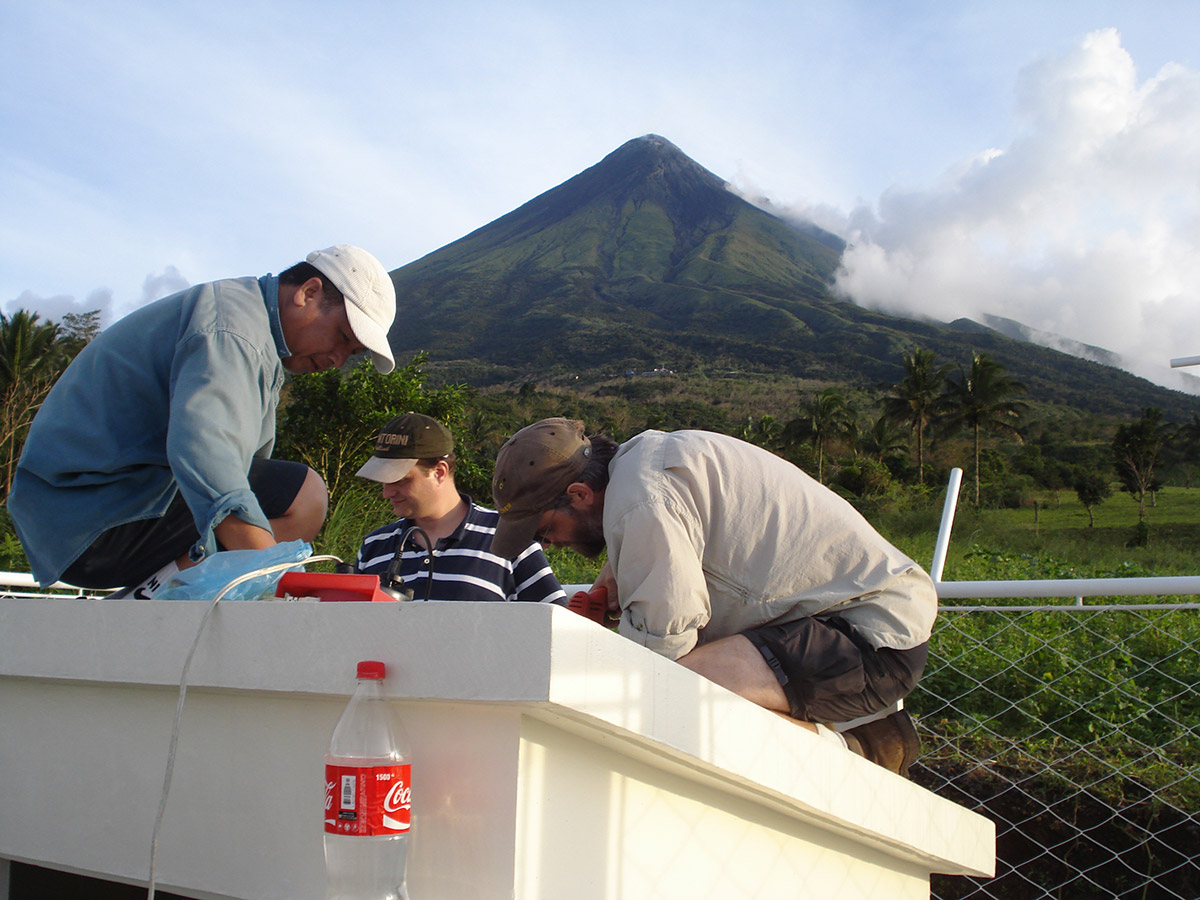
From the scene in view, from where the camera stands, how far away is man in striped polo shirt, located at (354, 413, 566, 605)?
2496 millimetres

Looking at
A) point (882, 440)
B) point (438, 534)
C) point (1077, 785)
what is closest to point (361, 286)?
point (438, 534)

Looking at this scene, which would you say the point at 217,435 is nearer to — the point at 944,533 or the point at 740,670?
the point at 740,670

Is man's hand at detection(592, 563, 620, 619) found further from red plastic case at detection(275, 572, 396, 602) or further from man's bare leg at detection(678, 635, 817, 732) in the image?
red plastic case at detection(275, 572, 396, 602)

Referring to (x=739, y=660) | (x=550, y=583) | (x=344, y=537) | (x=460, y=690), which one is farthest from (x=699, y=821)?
(x=344, y=537)

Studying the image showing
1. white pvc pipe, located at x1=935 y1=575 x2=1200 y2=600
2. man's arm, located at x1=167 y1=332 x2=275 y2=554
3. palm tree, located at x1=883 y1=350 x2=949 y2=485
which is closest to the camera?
man's arm, located at x1=167 y1=332 x2=275 y2=554

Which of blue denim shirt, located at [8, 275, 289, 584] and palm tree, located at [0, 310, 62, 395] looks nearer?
blue denim shirt, located at [8, 275, 289, 584]

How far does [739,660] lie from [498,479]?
65 cm

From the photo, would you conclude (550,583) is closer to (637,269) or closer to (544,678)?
(544,678)

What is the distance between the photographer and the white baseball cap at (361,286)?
184 cm

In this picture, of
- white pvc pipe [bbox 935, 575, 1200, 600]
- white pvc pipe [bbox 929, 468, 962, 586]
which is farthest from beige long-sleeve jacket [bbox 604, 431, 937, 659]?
white pvc pipe [bbox 929, 468, 962, 586]

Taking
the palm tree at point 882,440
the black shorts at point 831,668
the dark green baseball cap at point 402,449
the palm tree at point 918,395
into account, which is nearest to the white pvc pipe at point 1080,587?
the black shorts at point 831,668

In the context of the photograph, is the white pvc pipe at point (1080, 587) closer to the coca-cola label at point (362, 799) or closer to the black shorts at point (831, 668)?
the black shorts at point (831, 668)

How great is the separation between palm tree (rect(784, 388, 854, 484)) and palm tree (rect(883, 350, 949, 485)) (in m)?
5.10

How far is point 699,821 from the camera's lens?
4.49 feet
